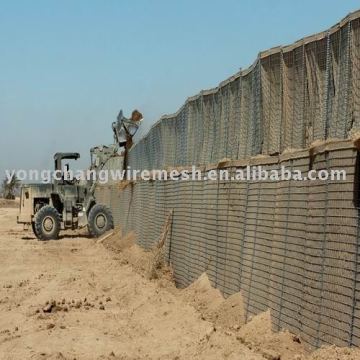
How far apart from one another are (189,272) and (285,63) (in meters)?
4.40

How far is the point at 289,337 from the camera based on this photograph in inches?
260

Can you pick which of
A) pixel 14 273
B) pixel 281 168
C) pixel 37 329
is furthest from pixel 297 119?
pixel 14 273

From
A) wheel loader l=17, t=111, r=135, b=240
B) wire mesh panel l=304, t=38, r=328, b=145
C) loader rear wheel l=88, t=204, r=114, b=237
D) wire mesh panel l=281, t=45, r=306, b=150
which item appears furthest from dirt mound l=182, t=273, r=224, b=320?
wheel loader l=17, t=111, r=135, b=240

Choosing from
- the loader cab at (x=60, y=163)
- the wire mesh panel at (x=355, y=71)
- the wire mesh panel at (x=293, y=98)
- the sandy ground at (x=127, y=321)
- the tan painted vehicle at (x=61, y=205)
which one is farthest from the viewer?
the loader cab at (x=60, y=163)

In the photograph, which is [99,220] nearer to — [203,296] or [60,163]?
[60,163]

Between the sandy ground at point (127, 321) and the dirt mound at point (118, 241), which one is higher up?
A: the dirt mound at point (118, 241)

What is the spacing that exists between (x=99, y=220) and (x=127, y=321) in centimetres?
1452

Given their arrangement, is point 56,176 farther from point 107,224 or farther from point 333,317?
point 333,317

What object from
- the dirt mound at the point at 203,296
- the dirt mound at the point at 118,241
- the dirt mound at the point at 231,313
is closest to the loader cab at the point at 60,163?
the dirt mound at the point at 118,241

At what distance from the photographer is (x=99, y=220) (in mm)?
23672

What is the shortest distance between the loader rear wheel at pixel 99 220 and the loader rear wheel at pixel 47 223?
1.25 meters

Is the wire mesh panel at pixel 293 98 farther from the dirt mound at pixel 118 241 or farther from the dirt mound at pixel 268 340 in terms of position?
the dirt mound at pixel 118 241

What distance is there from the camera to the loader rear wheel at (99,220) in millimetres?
23422

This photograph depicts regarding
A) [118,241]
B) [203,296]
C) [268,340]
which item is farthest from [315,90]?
[118,241]
